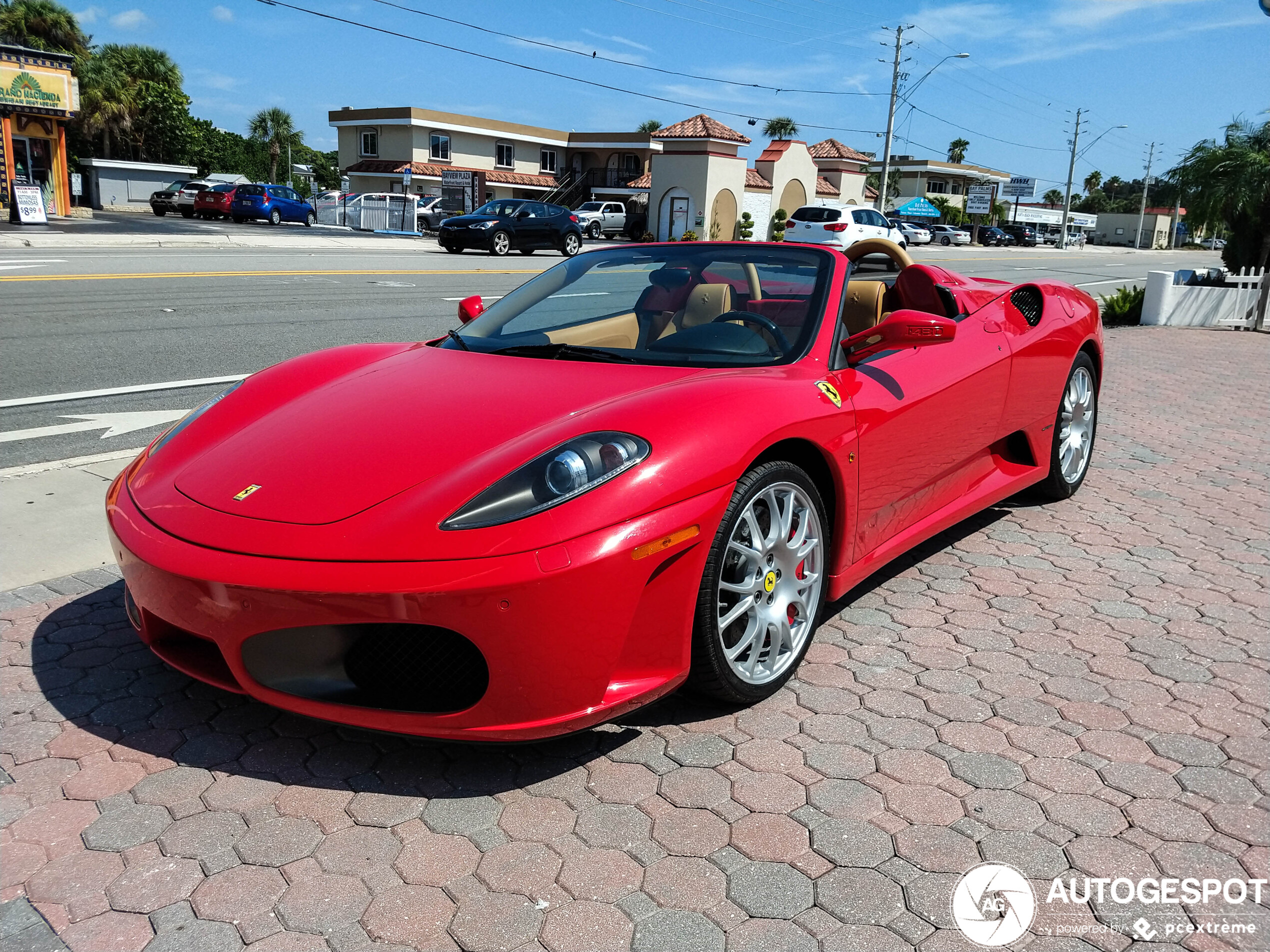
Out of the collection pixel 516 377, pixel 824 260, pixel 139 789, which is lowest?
pixel 139 789

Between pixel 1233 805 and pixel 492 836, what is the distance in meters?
1.83

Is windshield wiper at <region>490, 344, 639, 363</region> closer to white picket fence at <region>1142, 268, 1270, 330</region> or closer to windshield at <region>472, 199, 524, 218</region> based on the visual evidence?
white picket fence at <region>1142, 268, 1270, 330</region>

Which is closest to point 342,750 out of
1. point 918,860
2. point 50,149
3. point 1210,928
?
point 918,860

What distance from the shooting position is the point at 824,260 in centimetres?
374

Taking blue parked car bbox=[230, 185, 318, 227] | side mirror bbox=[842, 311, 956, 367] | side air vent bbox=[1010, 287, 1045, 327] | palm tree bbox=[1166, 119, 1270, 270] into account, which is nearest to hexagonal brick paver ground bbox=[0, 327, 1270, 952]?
side mirror bbox=[842, 311, 956, 367]

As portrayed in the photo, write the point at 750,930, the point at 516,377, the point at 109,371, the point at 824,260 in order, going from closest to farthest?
the point at 750,930, the point at 516,377, the point at 824,260, the point at 109,371

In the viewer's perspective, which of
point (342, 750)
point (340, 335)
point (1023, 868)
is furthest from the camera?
point (340, 335)

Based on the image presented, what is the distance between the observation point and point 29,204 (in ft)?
90.6

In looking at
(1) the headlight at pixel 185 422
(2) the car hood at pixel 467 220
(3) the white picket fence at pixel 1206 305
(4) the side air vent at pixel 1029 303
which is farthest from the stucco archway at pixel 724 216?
(1) the headlight at pixel 185 422

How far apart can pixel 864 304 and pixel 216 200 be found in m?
39.2

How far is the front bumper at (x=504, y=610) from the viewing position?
2.33 m

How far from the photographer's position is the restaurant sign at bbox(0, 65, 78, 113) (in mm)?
30016

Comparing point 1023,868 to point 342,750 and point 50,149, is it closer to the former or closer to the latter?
point 342,750

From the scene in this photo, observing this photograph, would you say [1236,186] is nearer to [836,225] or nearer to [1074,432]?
[1074,432]
